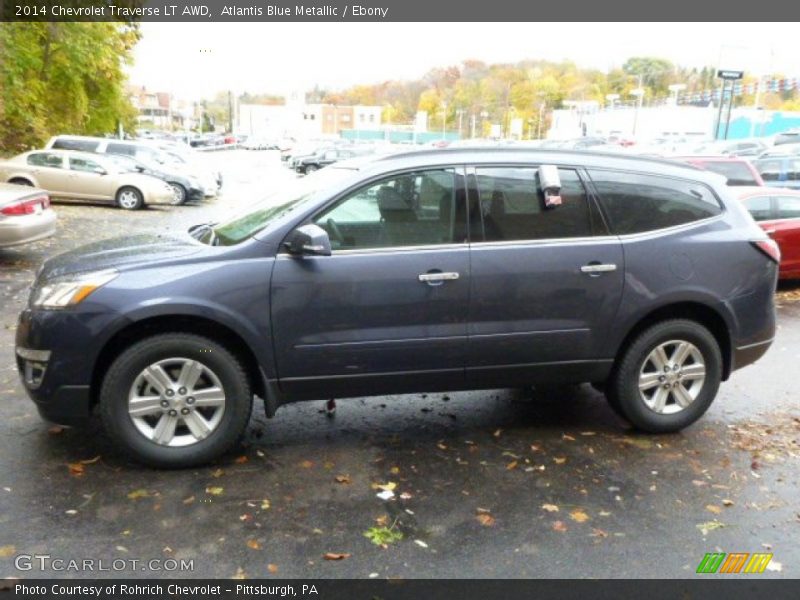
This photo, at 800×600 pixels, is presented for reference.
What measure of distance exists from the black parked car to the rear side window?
17.9m

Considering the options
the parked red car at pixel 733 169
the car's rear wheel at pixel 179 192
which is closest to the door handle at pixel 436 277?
the parked red car at pixel 733 169

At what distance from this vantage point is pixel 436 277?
422 cm

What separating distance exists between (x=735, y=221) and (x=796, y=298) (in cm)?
568

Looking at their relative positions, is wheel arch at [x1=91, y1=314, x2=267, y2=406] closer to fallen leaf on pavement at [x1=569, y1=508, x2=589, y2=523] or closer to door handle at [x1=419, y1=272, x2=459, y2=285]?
door handle at [x1=419, y1=272, x2=459, y2=285]

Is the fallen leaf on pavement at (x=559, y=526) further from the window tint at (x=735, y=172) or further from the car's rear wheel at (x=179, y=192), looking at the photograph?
the car's rear wheel at (x=179, y=192)

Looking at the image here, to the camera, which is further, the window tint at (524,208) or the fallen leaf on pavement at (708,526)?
the window tint at (524,208)

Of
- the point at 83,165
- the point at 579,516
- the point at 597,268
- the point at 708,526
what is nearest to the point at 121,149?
the point at 83,165

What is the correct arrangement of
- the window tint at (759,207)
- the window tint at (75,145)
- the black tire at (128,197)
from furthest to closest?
the window tint at (75,145)
the black tire at (128,197)
the window tint at (759,207)

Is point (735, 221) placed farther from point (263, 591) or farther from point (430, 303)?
point (263, 591)

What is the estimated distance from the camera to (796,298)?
958cm

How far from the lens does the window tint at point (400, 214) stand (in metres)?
4.24

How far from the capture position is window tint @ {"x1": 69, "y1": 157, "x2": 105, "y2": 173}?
61.0 feet

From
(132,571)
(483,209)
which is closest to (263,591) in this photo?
(132,571)

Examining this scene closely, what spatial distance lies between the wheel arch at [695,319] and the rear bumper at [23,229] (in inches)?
318
